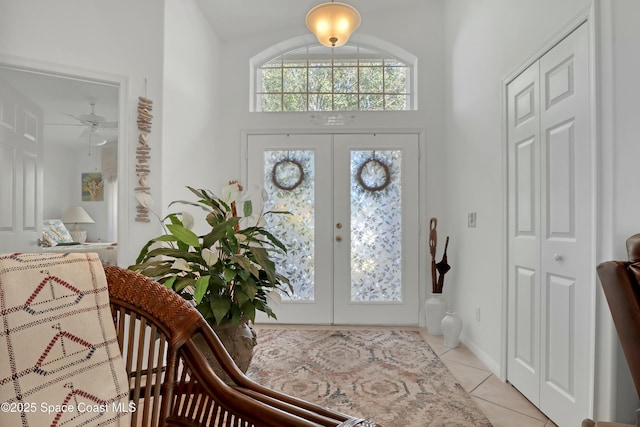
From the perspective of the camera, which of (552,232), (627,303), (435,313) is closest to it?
(627,303)

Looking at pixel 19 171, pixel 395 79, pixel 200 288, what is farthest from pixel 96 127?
pixel 395 79

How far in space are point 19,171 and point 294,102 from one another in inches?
95.5

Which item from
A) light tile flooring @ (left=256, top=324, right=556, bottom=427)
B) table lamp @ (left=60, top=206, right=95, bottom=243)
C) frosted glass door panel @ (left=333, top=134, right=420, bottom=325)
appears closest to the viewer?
light tile flooring @ (left=256, top=324, right=556, bottom=427)

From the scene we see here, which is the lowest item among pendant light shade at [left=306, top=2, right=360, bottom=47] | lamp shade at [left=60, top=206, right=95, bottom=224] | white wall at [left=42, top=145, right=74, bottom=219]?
lamp shade at [left=60, top=206, right=95, bottom=224]

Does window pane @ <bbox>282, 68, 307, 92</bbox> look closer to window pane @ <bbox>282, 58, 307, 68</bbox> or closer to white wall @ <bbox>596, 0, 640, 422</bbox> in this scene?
window pane @ <bbox>282, 58, 307, 68</bbox>

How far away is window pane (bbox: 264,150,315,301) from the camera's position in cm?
364

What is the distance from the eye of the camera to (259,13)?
3377 millimetres

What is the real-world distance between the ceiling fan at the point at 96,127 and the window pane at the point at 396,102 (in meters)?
2.55

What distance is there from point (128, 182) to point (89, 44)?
3.11ft

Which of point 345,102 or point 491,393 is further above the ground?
point 345,102

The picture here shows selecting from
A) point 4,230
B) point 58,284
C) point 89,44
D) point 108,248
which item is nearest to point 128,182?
point 108,248

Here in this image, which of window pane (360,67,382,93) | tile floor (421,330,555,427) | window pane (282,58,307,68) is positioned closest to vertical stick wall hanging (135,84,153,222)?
window pane (282,58,307,68)

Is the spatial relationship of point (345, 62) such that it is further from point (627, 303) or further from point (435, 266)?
point (627, 303)

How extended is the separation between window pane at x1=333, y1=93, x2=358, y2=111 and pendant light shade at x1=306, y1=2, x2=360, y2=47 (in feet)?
3.77
